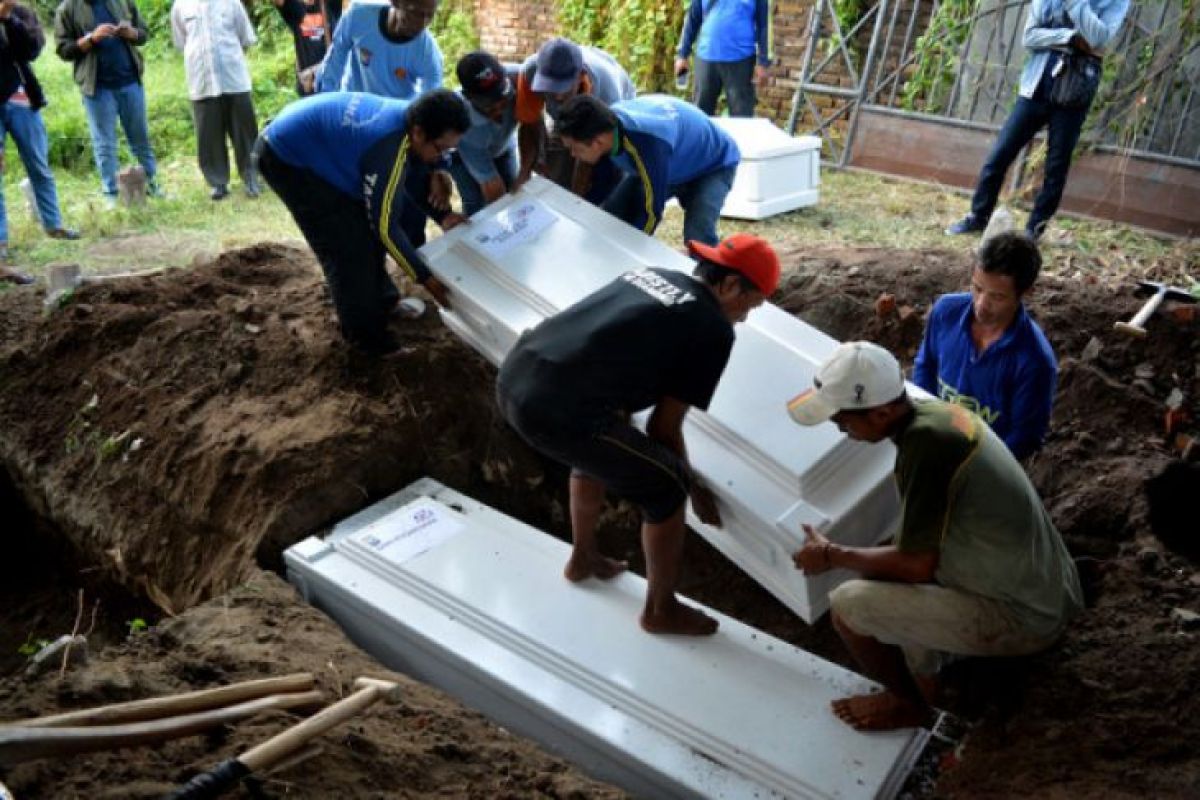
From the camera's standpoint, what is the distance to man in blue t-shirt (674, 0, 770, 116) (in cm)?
688

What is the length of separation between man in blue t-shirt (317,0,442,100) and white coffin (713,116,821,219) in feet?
8.61

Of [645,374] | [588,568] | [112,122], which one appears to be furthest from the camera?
[112,122]

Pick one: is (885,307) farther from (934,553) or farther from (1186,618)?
(934,553)

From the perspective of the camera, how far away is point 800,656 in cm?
265

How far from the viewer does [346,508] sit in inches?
136

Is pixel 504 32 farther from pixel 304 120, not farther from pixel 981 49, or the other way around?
pixel 304 120

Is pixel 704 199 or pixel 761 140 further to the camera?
pixel 761 140

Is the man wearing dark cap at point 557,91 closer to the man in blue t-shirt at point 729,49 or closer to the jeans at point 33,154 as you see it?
the man in blue t-shirt at point 729,49

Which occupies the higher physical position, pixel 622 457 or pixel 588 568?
pixel 622 457

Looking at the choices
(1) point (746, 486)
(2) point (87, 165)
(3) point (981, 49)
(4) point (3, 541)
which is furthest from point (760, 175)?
(2) point (87, 165)

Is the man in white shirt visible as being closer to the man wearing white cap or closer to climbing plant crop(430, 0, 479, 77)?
climbing plant crop(430, 0, 479, 77)

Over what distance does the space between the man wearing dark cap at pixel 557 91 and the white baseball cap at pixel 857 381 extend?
1961 millimetres

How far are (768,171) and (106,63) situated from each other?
5.09 metres

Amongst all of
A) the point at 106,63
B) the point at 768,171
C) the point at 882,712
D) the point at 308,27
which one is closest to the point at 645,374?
the point at 882,712
